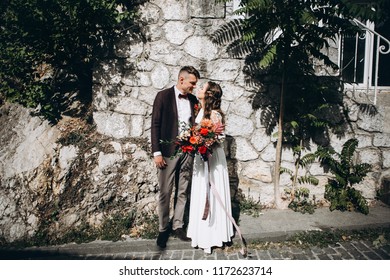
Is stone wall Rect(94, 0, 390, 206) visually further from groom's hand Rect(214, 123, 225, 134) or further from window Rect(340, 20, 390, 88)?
groom's hand Rect(214, 123, 225, 134)

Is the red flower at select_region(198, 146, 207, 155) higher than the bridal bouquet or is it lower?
lower

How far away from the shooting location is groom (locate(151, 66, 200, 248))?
12.7 ft

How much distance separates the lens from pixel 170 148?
3914 millimetres

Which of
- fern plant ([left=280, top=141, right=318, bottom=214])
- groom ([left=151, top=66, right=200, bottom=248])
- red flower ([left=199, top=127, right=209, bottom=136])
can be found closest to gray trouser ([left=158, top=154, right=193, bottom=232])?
groom ([left=151, top=66, right=200, bottom=248])

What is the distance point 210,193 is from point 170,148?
0.85 meters

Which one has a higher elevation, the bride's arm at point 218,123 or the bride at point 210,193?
the bride's arm at point 218,123

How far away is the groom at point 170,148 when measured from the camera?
3.88 meters

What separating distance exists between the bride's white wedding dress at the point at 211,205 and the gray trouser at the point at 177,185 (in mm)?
247

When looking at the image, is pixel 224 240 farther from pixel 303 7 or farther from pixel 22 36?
pixel 22 36

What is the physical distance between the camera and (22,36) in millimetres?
4117

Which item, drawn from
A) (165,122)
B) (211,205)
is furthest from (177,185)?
(165,122)

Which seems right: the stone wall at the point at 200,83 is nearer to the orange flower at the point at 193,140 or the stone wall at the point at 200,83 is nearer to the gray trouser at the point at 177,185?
→ the gray trouser at the point at 177,185

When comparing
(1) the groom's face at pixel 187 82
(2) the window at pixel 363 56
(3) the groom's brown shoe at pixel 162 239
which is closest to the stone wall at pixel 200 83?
(2) the window at pixel 363 56

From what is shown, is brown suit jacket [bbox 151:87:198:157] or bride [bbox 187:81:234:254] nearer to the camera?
bride [bbox 187:81:234:254]
